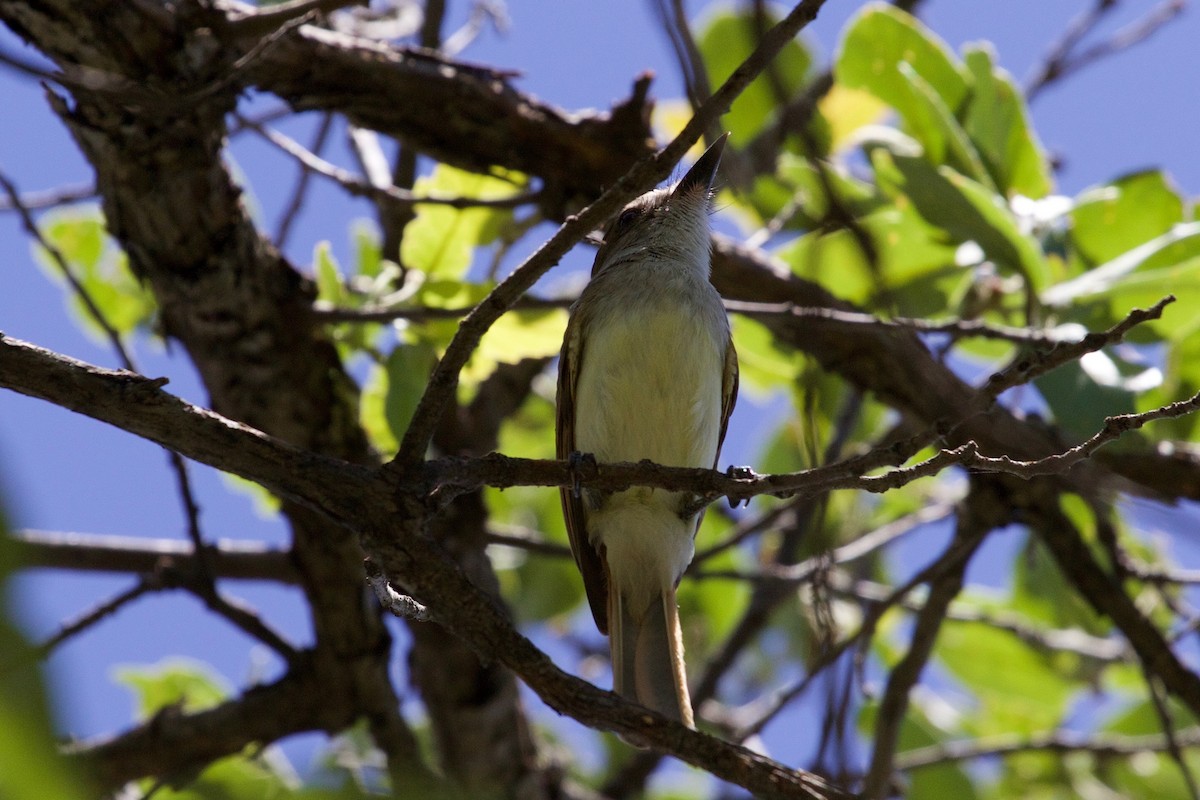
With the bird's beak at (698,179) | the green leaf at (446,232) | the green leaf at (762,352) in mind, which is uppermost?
the bird's beak at (698,179)

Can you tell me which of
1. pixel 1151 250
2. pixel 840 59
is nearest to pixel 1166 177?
pixel 1151 250

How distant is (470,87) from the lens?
4.05 metres

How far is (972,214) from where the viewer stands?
3.88m

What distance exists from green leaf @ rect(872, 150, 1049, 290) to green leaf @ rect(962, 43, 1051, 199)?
1.53 feet

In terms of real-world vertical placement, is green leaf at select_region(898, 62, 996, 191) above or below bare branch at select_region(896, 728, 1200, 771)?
above

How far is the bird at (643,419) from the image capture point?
3.90 metres

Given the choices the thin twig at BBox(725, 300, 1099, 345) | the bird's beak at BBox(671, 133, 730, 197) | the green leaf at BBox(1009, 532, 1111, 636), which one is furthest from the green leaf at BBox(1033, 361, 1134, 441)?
the green leaf at BBox(1009, 532, 1111, 636)

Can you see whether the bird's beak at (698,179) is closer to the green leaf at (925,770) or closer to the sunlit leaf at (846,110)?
the sunlit leaf at (846,110)

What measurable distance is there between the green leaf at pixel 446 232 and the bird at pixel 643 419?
47cm

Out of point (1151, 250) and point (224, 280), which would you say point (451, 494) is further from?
point (1151, 250)

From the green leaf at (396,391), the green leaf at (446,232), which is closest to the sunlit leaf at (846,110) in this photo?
the green leaf at (446,232)

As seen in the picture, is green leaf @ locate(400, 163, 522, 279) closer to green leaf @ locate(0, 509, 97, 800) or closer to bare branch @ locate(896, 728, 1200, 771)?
bare branch @ locate(896, 728, 1200, 771)

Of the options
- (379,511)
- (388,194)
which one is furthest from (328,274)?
(379,511)

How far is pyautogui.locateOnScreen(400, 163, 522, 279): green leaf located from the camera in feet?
13.8
